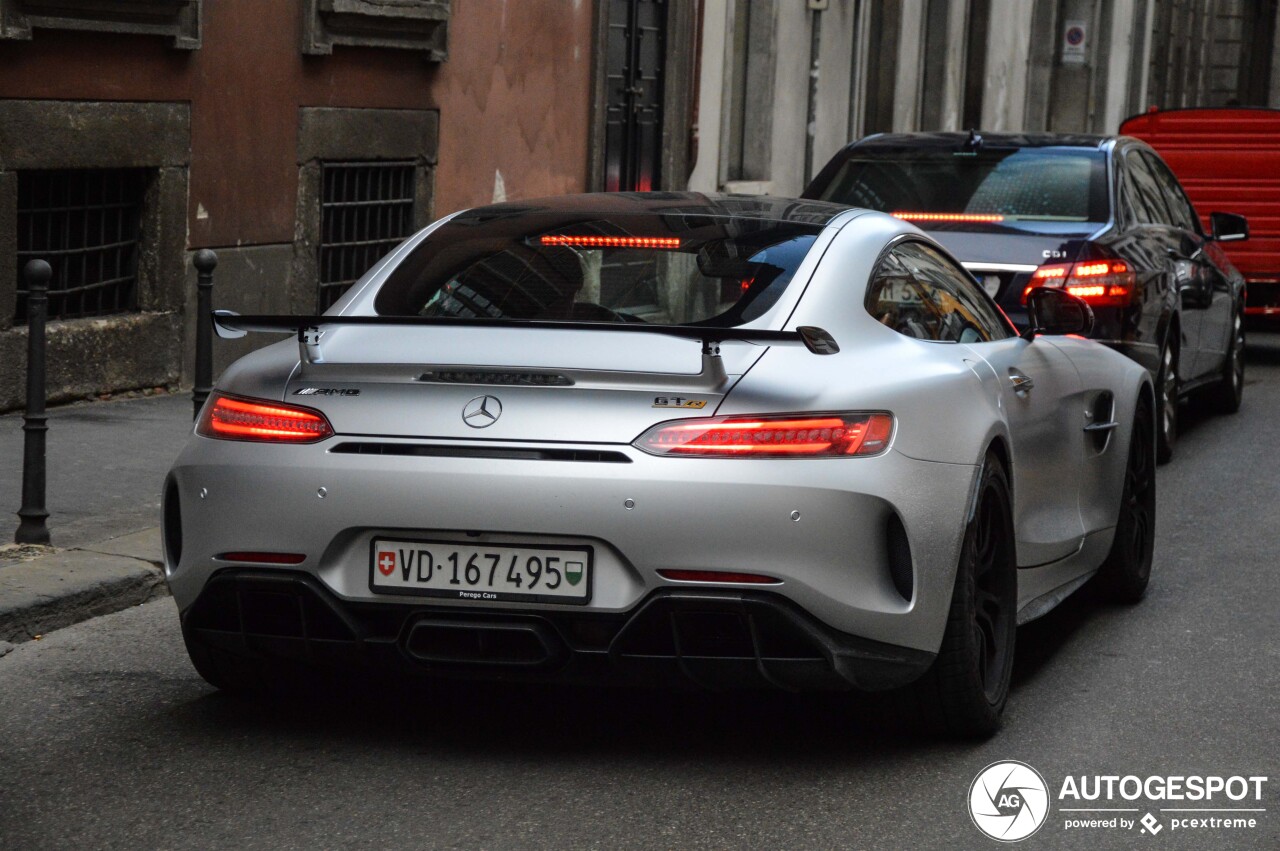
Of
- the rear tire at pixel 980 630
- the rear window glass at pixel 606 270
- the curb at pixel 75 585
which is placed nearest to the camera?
the rear tire at pixel 980 630

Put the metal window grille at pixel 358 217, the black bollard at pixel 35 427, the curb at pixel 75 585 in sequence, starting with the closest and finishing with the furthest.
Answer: the curb at pixel 75 585 → the black bollard at pixel 35 427 → the metal window grille at pixel 358 217

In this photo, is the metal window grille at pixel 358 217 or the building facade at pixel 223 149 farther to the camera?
the metal window grille at pixel 358 217

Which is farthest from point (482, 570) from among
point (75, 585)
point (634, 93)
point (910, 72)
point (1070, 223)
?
point (910, 72)

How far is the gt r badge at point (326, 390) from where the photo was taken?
177 inches

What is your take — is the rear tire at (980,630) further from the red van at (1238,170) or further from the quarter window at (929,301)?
the red van at (1238,170)

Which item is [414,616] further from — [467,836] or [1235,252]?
[1235,252]

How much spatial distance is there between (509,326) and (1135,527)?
2.89 meters

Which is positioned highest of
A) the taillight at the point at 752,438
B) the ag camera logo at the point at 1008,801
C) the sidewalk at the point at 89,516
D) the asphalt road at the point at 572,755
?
the taillight at the point at 752,438

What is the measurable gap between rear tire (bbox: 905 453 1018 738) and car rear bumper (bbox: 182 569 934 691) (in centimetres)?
17

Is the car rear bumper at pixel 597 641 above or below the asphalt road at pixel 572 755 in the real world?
above

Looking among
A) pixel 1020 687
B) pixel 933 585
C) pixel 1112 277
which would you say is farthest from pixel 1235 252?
pixel 933 585

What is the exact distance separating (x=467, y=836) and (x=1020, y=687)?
1982 millimetres

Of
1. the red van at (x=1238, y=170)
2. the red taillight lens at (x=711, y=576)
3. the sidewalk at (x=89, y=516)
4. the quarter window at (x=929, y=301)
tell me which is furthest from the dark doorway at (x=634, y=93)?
the red taillight lens at (x=711, y=576)

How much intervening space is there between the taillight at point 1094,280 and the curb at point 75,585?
4.24 m
